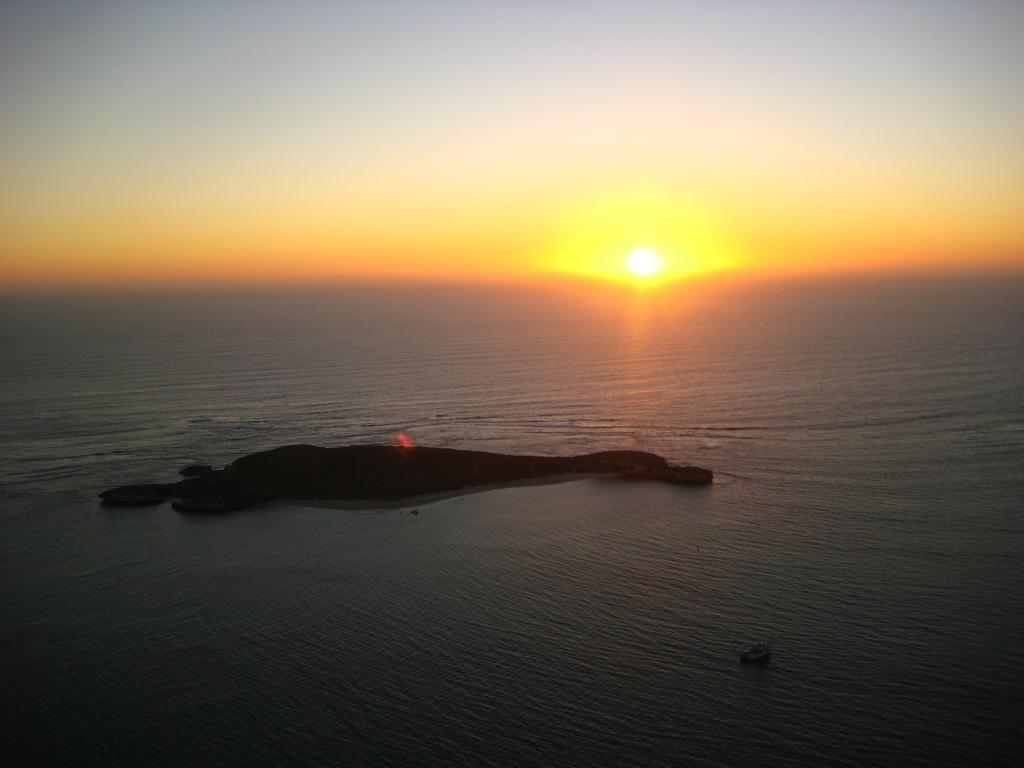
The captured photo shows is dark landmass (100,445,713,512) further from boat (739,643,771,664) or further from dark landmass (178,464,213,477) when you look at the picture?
boat (739,643,771,664)

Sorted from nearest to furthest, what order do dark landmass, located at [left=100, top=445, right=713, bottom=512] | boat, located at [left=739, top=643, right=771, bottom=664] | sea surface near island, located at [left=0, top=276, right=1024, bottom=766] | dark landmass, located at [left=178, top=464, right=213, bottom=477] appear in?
sea surface near island, located at [left=0, top=276, right=1024, bottom=766]
boat, located at [left=739, top=643, right=771, bottom=664]
dark landmass, located at [left=100, top=445, right=713, bottom=512]
dark landmass, located at [left=178, top=464, right=213, bottom=477]

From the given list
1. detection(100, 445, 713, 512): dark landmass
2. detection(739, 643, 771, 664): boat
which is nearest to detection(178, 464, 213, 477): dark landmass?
detection(100, 445, 713, 512): dark landmass

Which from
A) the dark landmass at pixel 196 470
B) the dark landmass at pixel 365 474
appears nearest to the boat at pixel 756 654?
the dark landmass at pixel 365 474

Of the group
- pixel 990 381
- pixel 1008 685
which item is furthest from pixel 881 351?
pixel 1008 685

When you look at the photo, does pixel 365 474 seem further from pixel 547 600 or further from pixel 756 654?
pixel 756 654

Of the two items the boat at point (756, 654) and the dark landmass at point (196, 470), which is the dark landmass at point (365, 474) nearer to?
the dark landmass at point (196, 470)
